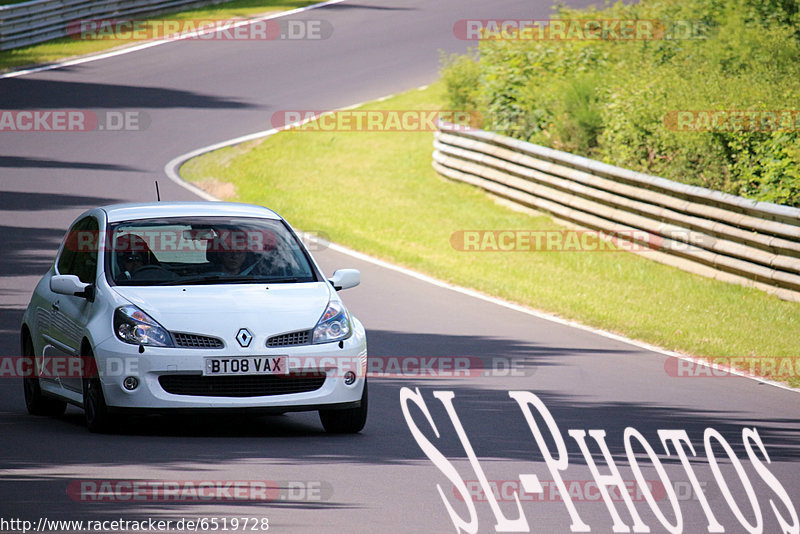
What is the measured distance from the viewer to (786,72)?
23.8 metres

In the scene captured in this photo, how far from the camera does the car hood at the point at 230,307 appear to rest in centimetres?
967

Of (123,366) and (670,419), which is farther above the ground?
(123,366)

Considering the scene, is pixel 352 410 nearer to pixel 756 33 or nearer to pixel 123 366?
pixel 123 366

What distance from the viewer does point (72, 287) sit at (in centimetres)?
1010

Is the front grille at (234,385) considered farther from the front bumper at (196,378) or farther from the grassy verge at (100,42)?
the grassy verge at (100,42)

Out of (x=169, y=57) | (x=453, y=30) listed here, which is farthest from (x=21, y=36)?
(x=453, y=30)

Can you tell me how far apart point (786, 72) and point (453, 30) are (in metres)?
19.4

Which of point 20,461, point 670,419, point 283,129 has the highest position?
point 20,461
